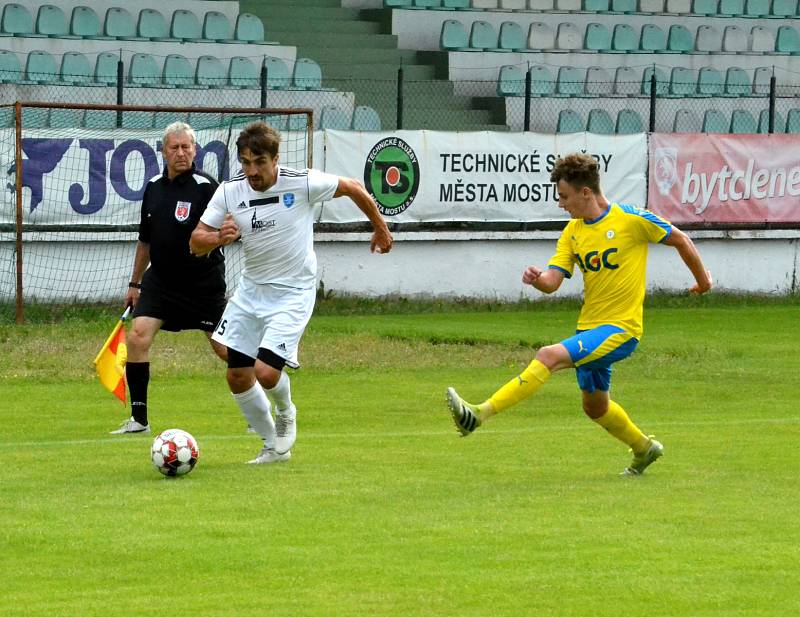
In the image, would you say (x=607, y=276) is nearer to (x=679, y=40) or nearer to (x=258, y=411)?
(x=258, y=411)

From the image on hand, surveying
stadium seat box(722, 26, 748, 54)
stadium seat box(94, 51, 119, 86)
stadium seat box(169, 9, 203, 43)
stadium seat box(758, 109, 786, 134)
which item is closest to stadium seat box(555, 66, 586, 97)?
stadium seat box(758, 109, 786, 134)

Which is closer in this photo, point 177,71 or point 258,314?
point 258,314

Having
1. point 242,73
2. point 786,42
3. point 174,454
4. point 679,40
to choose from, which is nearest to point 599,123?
point 679,40

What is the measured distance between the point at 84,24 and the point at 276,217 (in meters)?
16.1

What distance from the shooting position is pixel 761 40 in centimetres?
3112

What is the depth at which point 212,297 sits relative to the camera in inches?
454

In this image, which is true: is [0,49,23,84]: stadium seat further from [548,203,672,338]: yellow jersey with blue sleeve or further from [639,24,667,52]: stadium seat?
[548,203,672,338]: yellow jersey with blue sleeve

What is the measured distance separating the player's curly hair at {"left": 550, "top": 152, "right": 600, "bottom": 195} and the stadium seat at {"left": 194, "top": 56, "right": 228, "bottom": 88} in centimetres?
1538

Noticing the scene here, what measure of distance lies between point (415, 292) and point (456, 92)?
231 inches

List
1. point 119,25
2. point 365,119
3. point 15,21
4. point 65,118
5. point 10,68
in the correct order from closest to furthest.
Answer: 1. point 65,118
2. point 10,68
3. point 365,119
4. point 15,21
5. point 119,25

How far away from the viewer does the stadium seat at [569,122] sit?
993 inches

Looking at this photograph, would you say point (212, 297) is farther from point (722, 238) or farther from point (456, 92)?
point (456, 92)

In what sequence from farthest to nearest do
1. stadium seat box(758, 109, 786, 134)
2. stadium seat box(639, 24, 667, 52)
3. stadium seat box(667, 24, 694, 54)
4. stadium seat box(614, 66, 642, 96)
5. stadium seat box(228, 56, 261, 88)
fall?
stadium seat box(667, 24, 694, 54), stadium seat box(639, 24, 667, 52), stadium seat box(614, 66, 642, 96), stadium seat box(758, 109, 786, 134), stadium seat box(228, 56, 261, 88)

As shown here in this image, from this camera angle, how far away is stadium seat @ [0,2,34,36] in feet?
78.6
